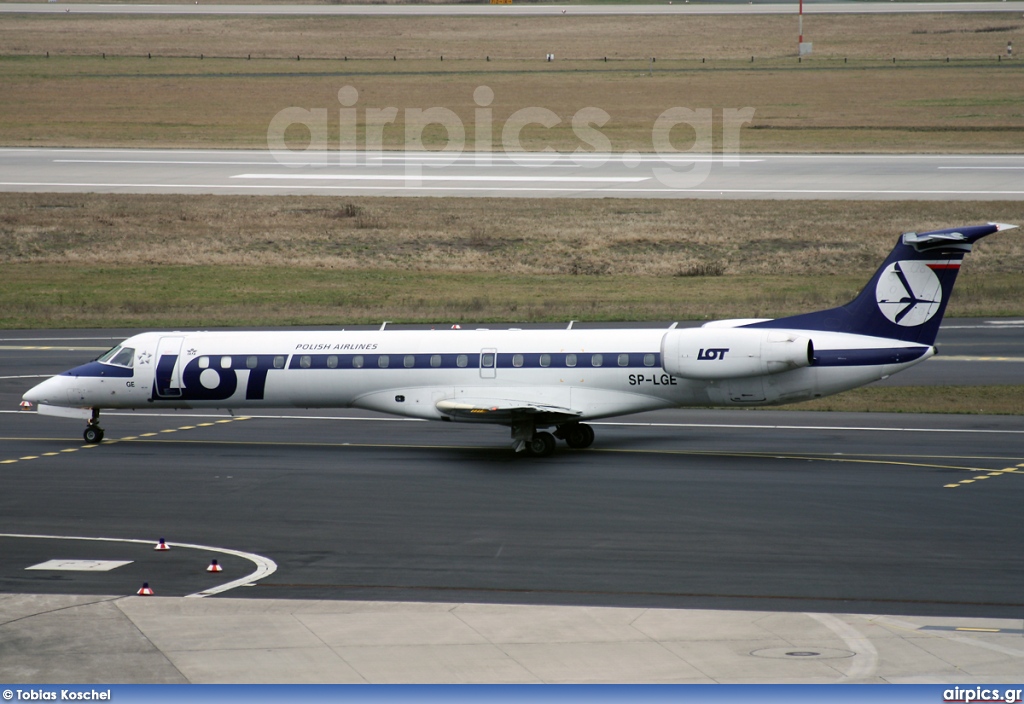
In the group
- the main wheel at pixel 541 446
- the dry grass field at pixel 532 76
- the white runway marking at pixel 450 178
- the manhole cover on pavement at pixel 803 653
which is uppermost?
the dry grass field at pixel 532 76

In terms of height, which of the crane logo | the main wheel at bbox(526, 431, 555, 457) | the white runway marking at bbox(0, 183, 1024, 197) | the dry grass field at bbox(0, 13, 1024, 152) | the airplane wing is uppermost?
the dry grass field at bbox(0, 13, 1024, 152)

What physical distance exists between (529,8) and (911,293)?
131522mm

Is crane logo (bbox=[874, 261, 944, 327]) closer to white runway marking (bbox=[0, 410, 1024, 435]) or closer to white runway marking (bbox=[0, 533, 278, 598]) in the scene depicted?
white runway marking (bbox=[0, 410, 1024, 435])

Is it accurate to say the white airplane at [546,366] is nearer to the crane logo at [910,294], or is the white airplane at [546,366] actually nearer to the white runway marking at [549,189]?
the crane logo at [910,294]

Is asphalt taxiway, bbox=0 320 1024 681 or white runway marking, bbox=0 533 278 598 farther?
white runway marking, bbox=0 533 278 598

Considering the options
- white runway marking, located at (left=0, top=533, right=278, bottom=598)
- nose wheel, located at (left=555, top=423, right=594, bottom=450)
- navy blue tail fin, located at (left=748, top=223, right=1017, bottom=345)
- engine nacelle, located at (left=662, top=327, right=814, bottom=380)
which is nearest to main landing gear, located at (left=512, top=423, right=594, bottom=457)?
nose wheel, located at (left=555, top=423, right=594, bottom=450)

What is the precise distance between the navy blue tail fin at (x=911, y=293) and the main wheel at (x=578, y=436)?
6462mm

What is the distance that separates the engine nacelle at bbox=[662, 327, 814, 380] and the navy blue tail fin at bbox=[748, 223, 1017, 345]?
1.51 meters

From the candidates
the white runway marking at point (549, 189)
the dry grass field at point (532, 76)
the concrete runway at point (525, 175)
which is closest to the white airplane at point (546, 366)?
the white runway marking at point (549, 189)

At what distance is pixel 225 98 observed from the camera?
101938 mm

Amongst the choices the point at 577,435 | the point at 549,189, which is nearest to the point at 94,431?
the point at 577,435

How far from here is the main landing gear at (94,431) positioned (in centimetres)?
3219

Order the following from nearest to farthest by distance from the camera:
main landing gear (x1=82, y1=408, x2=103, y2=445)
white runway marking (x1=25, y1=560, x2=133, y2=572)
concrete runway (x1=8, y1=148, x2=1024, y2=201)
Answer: white runway marking (x1=25, y1=560, x2=133, y2=572)
main landing gear (x1=82, y1=408, x2=103, y2=445)
concrete runway (x1=8, y1=148, x2=1024, y2=201)

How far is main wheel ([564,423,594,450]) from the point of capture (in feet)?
101
